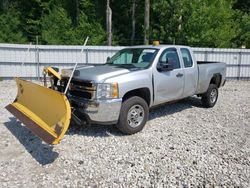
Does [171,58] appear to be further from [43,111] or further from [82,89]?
[43,111]

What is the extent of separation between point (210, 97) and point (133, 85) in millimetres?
3669

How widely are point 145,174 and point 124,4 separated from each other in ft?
90.9

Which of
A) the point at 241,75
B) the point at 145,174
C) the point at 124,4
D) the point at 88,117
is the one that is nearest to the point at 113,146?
the point at 88,117

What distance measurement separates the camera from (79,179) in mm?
3959

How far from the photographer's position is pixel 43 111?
17.3 ft

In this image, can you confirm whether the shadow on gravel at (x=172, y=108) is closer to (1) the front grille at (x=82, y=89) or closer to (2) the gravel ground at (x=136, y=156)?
(2) the gravel ground at (x=136, y=156)

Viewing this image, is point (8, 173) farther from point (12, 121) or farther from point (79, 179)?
point (12, 121)

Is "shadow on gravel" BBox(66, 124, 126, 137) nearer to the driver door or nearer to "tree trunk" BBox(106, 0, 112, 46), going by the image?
the driver door

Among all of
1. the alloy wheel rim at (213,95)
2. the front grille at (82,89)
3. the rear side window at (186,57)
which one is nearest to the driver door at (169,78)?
the rear side window at (186,57)

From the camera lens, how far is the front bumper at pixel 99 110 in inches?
201

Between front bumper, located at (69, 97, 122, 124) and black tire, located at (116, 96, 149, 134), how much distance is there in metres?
0.16

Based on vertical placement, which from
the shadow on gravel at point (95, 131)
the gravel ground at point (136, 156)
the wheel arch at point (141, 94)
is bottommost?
the gravel ground at point (136, 156)

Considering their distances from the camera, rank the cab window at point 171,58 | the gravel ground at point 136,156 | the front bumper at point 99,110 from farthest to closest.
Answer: the cab window at point 171,58, the front bumper at point 99,110, the gravel ground at point 136,156

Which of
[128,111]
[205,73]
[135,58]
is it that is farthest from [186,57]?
[128,111]
